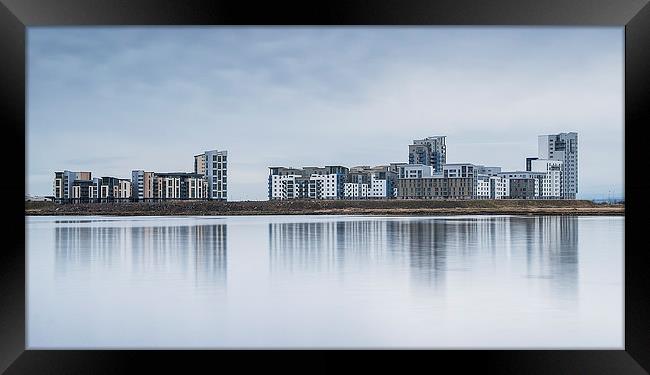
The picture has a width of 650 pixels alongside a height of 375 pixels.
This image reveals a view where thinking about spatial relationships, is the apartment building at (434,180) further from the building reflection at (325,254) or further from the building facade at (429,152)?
the building reflection at (325,254)

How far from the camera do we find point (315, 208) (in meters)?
45.0

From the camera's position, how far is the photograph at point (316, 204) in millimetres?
5164

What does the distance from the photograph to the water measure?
4 cm

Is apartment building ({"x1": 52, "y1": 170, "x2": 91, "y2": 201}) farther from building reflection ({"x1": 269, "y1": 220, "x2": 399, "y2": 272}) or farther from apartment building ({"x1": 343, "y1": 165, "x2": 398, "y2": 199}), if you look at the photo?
building reflection ({"x1": 269, "y1": 220, "x2": 399, "y2": 272})

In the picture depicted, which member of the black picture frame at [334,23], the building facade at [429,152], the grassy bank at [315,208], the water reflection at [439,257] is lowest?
the grassy bank at [315,208]

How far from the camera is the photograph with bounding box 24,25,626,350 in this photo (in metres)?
5.16

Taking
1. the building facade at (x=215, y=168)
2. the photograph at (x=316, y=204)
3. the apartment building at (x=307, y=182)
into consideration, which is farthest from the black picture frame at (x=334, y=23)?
the apartment building at (x=307, y=182)

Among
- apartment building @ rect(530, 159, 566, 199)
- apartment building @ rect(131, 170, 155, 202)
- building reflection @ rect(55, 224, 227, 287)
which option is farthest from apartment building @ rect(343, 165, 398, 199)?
building reflection @ rect(55, 224, 227, 287)

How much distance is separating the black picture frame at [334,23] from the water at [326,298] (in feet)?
1.18

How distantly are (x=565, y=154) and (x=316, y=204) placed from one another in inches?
1093

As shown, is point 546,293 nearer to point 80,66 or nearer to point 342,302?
point 342,302

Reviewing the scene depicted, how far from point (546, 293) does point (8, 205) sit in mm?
5138

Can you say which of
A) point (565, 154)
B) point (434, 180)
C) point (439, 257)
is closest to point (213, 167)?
point (434, 180)

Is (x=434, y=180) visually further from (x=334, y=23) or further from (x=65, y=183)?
(x=334, y=23)
